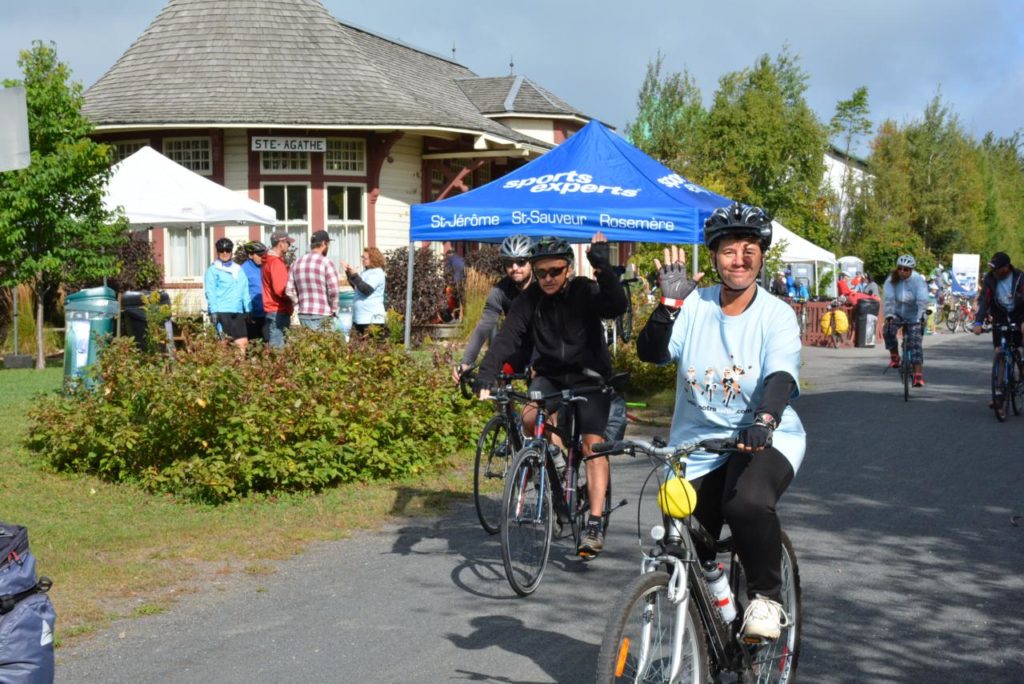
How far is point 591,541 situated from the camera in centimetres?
735

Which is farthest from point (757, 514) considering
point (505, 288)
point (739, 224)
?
point (505, 288)

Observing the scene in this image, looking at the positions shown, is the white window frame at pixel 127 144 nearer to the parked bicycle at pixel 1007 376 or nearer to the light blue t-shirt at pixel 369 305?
the light blue t-shirt at pixel 369 305

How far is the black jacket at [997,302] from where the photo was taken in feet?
46.8

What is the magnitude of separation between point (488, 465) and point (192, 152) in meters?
19.6

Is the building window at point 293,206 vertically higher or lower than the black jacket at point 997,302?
higher

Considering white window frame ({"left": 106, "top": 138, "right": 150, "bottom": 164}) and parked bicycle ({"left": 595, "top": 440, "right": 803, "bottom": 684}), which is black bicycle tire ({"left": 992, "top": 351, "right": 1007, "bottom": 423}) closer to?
parked bicycle ({"left": 595, "top": 440, "right": 803, "bottom": 684})

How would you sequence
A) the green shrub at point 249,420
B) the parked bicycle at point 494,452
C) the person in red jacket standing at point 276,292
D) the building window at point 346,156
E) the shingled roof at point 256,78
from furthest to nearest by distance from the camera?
1. the building window at point 346,156
2. the shingled roof at point 256,78
3. the person in red jacket standing at point 276,292
4. the green shrub at point 249,420
5. the parked bicycle at point 494,452

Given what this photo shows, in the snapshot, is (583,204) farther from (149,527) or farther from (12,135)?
(12,135)

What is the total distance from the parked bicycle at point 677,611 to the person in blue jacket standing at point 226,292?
37.6ft

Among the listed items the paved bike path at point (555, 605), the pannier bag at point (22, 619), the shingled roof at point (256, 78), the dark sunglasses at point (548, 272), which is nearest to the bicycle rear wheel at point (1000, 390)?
the paved bike path at point (555, 605)

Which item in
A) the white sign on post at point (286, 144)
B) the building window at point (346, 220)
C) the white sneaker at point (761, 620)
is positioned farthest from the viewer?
the building window at point (346, 220)

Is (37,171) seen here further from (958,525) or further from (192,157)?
(958,525)

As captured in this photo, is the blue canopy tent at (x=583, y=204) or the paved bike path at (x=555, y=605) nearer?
the paved bike path at (x=555, y=605)

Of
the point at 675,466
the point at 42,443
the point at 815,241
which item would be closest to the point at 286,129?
the point at 42,443
